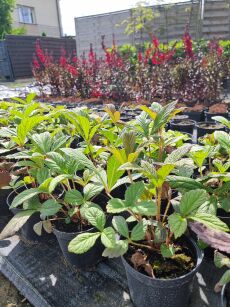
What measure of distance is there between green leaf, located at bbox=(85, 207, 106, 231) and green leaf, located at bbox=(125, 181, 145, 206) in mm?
128

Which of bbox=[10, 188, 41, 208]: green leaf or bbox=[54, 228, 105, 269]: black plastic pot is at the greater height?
bbox=[10, 188, 41, 208]: green leaf

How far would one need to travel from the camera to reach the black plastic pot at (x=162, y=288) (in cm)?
96

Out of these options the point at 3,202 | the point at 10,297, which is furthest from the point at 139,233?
the point at 3,202

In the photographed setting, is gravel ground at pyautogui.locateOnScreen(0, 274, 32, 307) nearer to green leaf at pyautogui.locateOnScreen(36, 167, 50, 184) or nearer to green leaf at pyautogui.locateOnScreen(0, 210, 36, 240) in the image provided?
green leaf at pyautogui.locateOnScreen(0, 210, 36, 240)

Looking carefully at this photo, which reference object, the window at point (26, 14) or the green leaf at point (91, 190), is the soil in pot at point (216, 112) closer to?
the green leaf at point (91, 190)

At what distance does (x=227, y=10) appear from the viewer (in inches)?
373

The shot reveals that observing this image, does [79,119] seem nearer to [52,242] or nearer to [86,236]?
[86,236]

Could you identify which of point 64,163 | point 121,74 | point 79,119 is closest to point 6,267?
point 64,163

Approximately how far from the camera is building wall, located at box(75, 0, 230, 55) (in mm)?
9508

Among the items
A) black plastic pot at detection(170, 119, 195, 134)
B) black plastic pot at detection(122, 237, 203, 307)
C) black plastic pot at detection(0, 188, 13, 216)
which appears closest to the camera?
black plastic pot at detection(122, 237, 203, 307)

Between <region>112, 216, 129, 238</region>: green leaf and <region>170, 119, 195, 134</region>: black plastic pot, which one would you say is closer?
<region>112, 216, 129, 238</region>: green leaf

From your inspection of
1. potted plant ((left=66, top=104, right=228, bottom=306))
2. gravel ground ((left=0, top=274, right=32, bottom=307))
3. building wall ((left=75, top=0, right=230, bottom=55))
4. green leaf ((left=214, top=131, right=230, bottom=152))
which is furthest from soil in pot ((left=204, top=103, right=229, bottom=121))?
building wall ((left=75, top=0, right=230, bottom=55))

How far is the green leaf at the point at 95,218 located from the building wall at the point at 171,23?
28.0 ft

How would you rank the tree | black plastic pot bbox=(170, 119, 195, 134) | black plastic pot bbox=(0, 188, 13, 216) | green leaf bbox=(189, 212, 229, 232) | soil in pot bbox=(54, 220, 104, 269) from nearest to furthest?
green leaf bbox=(189, 212, 229, 232) → soil in pot bbox=(54, 220, 104, 269) → black plastic pot bbox=(0, 188, 13, 216) → black plastic pot bbox=(170, 119, 195, 134) → the tree
